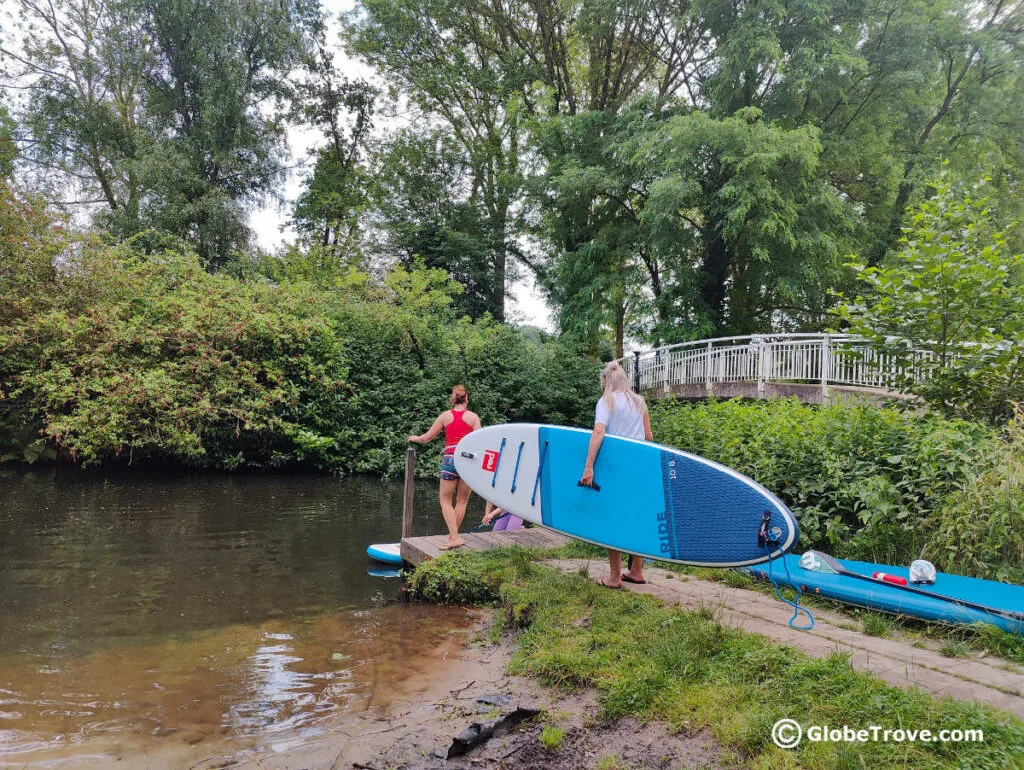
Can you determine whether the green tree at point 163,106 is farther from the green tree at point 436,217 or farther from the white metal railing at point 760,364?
the white metal railing at point 760,364

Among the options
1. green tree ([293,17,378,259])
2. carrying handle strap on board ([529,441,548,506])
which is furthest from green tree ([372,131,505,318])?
carrying handle strap on board ([529,441,548,506])

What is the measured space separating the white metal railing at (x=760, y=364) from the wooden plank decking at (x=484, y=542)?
14.1ft

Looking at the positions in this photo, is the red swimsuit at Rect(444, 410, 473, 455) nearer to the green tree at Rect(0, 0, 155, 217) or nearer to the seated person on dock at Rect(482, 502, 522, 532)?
the seated person on dock at Rect(482, 502, 522, 532)

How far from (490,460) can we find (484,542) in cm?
91

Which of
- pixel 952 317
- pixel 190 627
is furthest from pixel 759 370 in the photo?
pixel 190 627

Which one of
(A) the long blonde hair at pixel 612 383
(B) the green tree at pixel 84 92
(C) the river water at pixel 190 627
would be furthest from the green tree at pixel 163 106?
(A) the long blonde hair at pixel 612 383

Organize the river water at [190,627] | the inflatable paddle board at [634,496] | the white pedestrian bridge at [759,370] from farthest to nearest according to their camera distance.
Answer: the white pedestrian bridge at [759,370] → the inflatable paddle board at [634,496] → the river water at [190,627]

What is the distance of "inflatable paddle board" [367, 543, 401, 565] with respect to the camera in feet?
23.7

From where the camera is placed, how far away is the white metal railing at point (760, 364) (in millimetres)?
11242

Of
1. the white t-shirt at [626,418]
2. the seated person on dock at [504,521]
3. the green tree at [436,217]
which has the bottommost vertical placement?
the seated person on dock at [504,521]

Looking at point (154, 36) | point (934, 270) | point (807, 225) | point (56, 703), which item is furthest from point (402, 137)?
point (56, 703)

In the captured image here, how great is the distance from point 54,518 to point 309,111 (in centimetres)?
2173

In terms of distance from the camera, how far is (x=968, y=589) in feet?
12.7

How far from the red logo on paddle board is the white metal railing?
4562 mm
